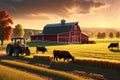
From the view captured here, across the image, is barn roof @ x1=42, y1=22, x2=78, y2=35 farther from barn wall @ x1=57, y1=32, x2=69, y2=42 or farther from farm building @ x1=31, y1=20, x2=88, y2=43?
barn wall @ x1=57, y1=32, x2=69, y2=42

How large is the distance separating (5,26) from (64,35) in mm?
27226

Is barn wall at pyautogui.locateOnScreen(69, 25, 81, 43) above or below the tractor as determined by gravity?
above

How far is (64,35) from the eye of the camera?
312 ft

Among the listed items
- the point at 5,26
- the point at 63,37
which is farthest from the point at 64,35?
the point at 5,26

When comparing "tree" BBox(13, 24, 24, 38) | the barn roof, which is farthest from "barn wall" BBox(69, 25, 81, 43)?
"tree" BBox(13, 24, 24, 38)

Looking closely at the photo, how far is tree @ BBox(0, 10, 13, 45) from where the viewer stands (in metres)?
73.8

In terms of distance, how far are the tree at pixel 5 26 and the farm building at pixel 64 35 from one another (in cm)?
2275

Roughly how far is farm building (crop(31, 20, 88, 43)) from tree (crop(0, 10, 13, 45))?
22.7m

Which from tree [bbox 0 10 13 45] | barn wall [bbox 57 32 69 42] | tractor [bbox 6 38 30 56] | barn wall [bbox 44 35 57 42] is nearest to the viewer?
tractor [bbox 6 38 30 56]

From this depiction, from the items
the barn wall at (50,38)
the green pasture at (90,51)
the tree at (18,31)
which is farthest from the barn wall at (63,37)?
the tree at (18,31)

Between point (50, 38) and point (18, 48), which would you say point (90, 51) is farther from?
point (50, 38)

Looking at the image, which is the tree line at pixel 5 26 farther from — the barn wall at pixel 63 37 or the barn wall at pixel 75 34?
the barn wall at pixel 75 34

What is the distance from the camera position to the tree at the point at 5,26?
242ft

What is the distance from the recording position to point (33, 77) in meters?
21.2
